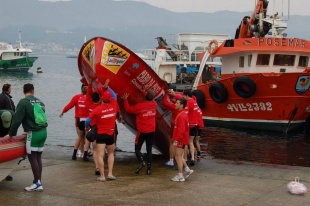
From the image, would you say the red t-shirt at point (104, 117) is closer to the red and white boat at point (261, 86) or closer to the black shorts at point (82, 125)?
the black shorts at point (82, 125)

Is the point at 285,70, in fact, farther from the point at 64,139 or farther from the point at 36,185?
the point at 36,185

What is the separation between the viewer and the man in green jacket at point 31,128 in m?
7.85

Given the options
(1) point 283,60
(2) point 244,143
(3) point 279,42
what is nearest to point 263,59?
(1) point 283,60

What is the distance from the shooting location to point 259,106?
20.3 metres

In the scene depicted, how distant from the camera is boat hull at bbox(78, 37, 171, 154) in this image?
10500 mm

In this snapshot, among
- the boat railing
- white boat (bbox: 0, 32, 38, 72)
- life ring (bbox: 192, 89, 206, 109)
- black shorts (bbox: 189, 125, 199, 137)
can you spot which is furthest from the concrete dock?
white boat (bbox: 0, 32, 38, 72)

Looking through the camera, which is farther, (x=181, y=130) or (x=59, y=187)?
(x=181, y=130)

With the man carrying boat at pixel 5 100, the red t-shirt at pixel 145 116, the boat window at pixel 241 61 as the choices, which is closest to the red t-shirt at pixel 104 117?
the red t-shirt at pixel 145 116

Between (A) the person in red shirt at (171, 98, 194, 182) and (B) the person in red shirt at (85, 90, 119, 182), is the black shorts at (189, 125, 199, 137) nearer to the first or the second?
(A) the person in red shirt at (171, 98, 194, 182)

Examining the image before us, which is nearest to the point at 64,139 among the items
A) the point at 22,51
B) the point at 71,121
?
the point at 71,121

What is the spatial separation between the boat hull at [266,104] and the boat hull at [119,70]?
889 cm

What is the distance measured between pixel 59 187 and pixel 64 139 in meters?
11.9

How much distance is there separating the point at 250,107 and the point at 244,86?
111 cm

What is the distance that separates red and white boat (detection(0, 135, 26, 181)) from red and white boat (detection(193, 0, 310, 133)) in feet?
41.5
